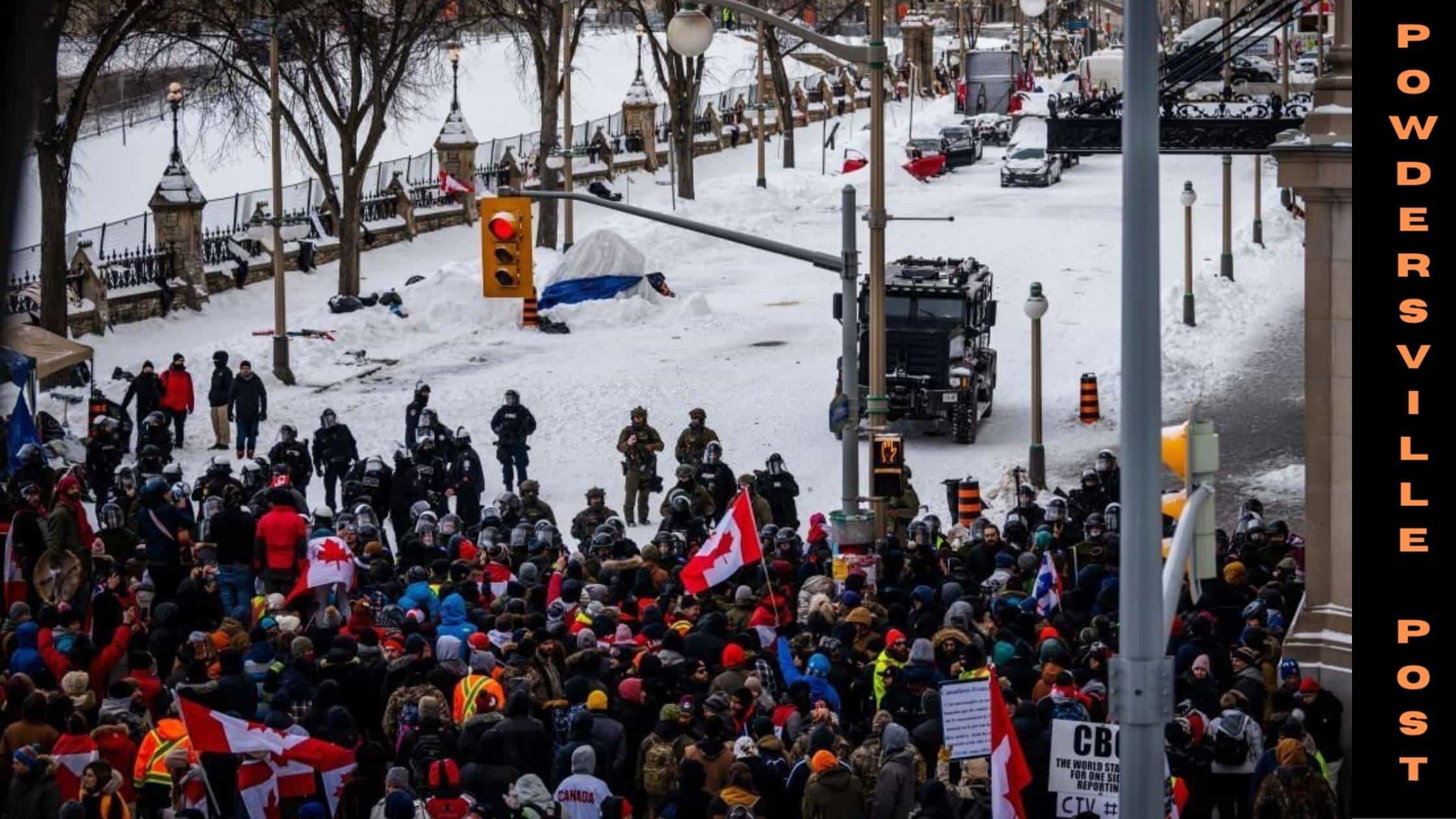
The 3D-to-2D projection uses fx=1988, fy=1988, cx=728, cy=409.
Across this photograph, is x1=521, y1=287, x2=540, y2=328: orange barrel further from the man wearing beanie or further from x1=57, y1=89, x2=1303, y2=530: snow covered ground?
the man wearing beanie

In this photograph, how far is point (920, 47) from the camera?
87.6m

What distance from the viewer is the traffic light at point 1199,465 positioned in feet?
23.0

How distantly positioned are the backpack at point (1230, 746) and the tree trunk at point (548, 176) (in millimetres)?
33612

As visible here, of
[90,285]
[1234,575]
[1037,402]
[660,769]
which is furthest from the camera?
[90,285]

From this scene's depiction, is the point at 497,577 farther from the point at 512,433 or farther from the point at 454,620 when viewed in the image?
the point at 512,433

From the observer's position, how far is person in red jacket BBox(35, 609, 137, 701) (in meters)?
12.2

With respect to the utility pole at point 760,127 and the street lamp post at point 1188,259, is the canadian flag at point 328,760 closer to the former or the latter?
the street lamp post at point 1188,259

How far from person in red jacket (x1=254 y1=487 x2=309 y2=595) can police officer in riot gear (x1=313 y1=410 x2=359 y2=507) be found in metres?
5.89

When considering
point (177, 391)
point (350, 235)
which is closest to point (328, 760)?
point (177, 391)

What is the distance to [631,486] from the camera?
2284 cm

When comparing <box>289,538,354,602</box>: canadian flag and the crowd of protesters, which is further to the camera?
<box>289,538,354,602</box>: canadian flag

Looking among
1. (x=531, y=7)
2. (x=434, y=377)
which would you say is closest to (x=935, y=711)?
(x=434, y=377)

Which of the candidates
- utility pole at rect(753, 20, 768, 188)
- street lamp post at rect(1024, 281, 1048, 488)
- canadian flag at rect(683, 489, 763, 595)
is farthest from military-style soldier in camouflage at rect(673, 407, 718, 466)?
utility pole at rect(753, 20, 768, 188)

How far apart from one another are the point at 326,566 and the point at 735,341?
20234mm
